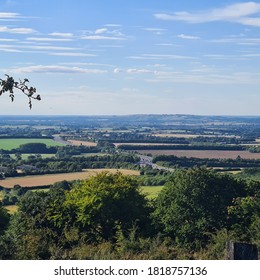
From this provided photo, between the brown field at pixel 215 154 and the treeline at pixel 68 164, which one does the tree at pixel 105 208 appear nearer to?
Result: the treeline at pixel 68 164

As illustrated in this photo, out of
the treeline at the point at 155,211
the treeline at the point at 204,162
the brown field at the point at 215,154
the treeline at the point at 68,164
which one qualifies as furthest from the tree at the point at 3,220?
the brown field at the point at 215,154

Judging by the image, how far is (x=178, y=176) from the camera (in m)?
36.6

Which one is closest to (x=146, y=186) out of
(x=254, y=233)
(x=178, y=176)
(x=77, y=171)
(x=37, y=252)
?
(x=77, y=171)

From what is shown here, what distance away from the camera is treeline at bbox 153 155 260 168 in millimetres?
112938

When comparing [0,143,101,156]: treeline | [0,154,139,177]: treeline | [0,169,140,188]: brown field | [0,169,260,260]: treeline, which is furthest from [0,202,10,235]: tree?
[0,143,101,156]: treeline

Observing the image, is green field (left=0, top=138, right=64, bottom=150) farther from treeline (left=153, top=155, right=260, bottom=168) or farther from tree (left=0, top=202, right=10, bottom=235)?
tree (left=0, top=202, right=10, bottom=235)

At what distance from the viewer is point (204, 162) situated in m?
117

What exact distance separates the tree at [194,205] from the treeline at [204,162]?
74.7 meters

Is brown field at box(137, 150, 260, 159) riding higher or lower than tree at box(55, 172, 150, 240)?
lower

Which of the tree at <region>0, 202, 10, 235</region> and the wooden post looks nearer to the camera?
the wooden post

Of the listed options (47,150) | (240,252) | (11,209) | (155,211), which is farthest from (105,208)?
(47,150)

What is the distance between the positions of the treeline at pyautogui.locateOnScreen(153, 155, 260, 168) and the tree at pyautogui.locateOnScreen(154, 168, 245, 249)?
74669 mm

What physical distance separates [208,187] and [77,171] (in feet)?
219
